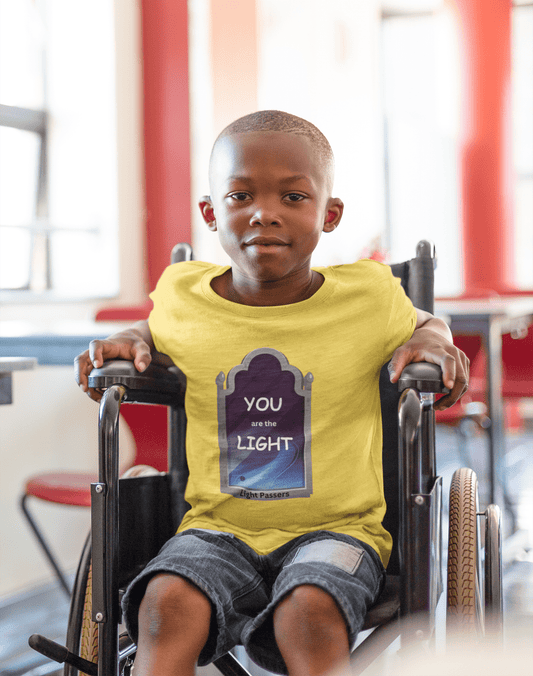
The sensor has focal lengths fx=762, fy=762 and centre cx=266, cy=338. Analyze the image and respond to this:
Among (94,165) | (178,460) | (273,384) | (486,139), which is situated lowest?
(178,460)

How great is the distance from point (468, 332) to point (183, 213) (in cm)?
128

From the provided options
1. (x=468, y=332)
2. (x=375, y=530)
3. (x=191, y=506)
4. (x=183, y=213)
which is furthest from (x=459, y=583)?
(x=183, y=213)

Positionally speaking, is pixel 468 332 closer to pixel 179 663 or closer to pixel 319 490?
pixel 319 490

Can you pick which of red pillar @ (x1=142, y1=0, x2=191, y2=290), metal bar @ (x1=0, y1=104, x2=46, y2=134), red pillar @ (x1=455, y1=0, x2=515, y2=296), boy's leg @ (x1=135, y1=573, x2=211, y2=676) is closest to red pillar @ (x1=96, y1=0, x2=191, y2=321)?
red pillar @ (x1=142, y1=0, x2=191, y2=290)

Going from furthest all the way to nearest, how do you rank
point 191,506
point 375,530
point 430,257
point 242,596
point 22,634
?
point 22,634
point 430,257
point 191,506
point 375,530
point 242,596

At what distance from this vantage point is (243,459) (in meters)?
1.12

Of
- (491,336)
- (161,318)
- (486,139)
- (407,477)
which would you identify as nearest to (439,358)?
(407,477)

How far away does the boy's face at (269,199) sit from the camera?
109cm

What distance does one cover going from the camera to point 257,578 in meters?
1.02

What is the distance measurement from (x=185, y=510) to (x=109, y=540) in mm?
241

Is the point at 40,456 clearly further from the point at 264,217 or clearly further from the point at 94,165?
the point at 264,217

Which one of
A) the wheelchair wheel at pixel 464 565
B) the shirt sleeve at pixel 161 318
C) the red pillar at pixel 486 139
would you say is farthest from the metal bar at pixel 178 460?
the red pillar at pixel 486 139

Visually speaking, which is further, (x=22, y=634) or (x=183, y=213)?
(x=183, y=213)

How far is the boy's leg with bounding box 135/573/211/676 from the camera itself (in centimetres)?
87
